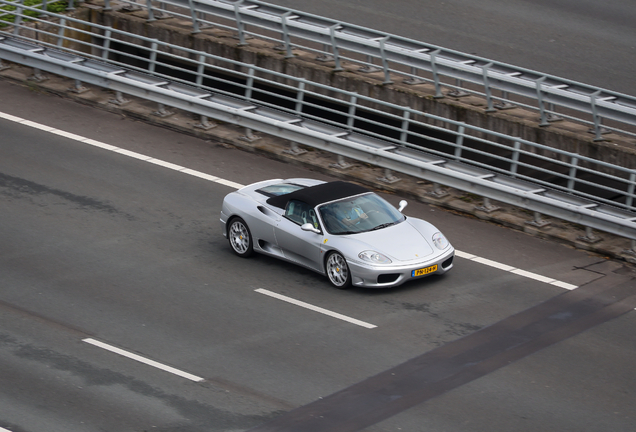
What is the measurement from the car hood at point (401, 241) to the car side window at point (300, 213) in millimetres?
718

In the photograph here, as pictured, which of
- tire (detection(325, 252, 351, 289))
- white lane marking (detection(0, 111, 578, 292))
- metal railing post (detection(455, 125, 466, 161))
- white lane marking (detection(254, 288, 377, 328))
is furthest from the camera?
metal railing post (detection(455, 125, 466, 161))

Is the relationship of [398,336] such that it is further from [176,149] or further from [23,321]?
[176,149]

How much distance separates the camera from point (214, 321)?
1284 centimetres

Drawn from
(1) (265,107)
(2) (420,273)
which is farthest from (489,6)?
(2) (420,273)

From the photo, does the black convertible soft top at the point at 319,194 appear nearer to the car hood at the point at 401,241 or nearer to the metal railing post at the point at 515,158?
the car hood at the point at 401,241

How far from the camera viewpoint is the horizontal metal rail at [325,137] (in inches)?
635

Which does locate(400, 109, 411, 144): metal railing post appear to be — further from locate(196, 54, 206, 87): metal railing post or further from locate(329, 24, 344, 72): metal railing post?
locate(196, 54, 206, 87): metal railing post

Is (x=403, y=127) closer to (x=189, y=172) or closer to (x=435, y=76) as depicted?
(x=435, y=76)

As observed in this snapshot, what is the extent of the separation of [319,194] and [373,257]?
1445 mm

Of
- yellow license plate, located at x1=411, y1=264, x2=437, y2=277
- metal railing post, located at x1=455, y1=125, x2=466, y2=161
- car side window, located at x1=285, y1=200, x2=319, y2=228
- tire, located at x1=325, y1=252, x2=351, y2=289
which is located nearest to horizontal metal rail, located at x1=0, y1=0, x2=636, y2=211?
metal railing post, located at x1=455, y1=125, x2=466, y2=161

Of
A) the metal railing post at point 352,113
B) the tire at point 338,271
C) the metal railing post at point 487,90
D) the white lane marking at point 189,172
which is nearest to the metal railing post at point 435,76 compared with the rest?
the metal railing post at point 487,90

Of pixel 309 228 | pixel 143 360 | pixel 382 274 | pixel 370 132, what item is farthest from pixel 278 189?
pixel 143 360

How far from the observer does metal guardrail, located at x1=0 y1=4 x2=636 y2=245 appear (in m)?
16.5

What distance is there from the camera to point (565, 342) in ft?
41.0
